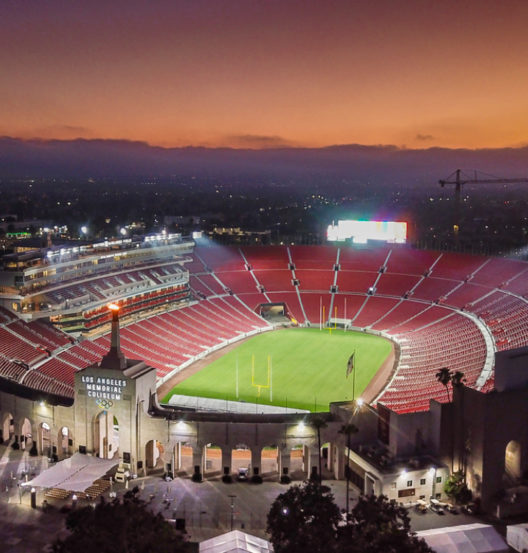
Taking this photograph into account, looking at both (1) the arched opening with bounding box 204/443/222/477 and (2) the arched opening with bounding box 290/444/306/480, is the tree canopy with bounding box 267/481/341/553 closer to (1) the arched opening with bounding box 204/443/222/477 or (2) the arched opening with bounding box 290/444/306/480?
(2) the arched opening with bounding box 290/444/306/480

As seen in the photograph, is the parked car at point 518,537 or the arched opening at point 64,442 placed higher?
the parked car at point 518,537

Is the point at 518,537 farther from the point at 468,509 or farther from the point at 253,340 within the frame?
the point at 253,340

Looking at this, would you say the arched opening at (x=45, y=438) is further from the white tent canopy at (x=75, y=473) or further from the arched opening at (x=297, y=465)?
the arched opening at (x=297, y=465)

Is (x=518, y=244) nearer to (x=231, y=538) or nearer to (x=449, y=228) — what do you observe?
(x=449, y=228)

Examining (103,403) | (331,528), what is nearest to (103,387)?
(103,403)

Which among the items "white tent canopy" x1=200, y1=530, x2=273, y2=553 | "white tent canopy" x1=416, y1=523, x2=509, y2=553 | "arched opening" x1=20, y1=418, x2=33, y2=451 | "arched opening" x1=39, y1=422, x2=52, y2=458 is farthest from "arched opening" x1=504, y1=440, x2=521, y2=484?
"arched opening" x1=20, y1=418, x2=33, y2=451

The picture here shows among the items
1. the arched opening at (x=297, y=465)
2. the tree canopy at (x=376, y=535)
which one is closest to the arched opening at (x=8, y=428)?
the arched opening at (x=297, y=465)

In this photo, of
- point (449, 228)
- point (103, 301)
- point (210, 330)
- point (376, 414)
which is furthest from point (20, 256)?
point (449, 228)
